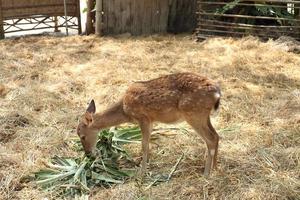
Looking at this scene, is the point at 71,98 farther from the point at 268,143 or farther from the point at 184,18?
the point at 184,18

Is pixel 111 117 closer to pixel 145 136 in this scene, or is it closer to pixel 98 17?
pixel 145 136

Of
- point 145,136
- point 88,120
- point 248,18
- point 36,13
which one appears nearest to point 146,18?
point 248,18

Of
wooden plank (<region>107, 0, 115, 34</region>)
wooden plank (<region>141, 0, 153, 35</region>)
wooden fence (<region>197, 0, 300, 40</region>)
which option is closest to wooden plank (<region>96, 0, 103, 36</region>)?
wooden plank (<region>107, 0, 115, 34</region>)

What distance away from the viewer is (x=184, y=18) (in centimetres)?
1099

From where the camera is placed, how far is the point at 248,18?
9.76 meters

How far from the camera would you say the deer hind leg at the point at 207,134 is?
4.21m

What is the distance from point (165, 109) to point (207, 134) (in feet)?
1.39

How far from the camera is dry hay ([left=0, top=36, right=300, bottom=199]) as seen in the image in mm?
4191

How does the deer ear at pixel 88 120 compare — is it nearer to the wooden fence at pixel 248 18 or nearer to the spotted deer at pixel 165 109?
the spotted deer at pixel 165 109

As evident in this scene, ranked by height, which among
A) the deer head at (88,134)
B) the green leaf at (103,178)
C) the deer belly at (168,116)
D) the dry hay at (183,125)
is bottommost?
the green leaf at (103,178)

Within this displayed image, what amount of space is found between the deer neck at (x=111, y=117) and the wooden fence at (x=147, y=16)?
19.6 ft

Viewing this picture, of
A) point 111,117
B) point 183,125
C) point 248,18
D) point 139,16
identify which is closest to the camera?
point 111,117

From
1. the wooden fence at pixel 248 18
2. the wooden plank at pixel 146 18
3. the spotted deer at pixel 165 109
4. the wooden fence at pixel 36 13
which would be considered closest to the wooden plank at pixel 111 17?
the wooden plank at pixel 146 18

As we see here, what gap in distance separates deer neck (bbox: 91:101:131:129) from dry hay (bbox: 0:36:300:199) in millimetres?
460
